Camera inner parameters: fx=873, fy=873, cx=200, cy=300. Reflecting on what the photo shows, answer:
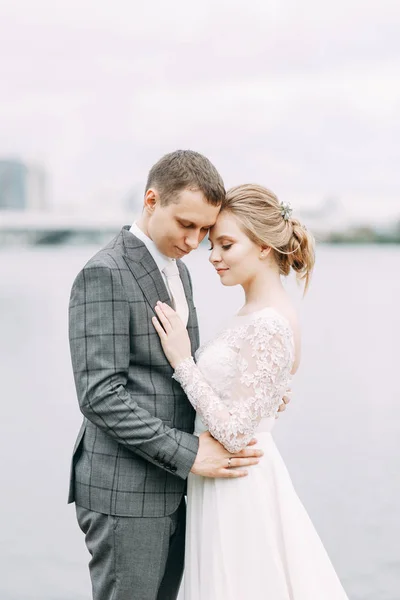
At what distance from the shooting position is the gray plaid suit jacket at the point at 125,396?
2.09 metres

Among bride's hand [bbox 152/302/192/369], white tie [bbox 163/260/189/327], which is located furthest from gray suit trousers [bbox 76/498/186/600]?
white tie [bbox 163/260/189/327]

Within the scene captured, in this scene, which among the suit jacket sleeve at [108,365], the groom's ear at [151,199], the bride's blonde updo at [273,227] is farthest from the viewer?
the bride's blonde updo at [273,227]

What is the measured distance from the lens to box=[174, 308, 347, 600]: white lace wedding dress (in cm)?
221

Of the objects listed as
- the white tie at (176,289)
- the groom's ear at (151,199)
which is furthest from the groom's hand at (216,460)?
the groom's ear at (151,199)

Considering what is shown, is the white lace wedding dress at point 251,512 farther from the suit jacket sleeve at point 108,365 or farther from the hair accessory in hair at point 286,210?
the hair accessory in hair at point 286,210

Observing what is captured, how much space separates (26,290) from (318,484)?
17.6 meters

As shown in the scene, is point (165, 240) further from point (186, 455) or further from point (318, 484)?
point (318, 484)

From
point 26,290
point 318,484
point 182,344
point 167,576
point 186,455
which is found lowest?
point 26,290

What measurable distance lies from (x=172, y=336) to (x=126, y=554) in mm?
558

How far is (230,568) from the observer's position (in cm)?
227

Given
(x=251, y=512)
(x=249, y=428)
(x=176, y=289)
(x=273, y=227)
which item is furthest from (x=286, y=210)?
(x=251, y=512)

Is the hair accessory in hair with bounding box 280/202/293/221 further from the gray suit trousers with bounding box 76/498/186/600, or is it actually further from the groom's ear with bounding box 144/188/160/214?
the gray suit trousers with bounding box 76/498/186/600

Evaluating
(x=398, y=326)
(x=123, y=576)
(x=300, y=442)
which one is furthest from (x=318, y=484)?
(x=398, y=326)

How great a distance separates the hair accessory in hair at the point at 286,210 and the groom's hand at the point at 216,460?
0.62 metres
